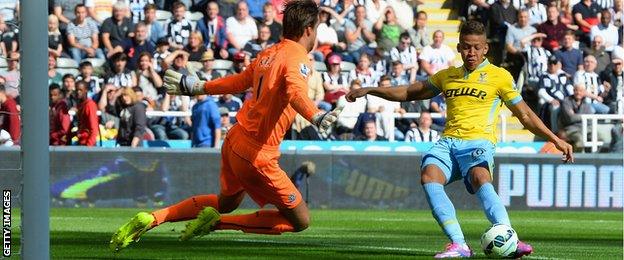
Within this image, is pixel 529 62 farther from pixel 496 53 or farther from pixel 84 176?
pixel 84 176

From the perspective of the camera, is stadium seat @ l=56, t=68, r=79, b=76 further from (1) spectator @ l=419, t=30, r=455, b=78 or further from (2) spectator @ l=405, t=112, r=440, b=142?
(1) spectator @ l=419, t=30, r=455, b=78

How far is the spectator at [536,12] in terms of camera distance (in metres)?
27.0

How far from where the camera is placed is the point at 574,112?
24625 millimetres

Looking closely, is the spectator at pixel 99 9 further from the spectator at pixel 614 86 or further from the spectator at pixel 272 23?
the spectator at pixel 614 86

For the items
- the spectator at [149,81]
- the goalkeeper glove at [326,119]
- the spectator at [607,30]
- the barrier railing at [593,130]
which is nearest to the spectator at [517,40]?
the spectator at [607,30]

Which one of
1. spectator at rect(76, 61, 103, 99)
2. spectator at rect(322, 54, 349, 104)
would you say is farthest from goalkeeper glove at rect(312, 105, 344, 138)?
spectator at rect(322, 54, 349, 104)

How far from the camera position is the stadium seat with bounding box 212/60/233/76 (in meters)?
24.9

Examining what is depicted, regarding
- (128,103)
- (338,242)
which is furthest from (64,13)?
(338,242)

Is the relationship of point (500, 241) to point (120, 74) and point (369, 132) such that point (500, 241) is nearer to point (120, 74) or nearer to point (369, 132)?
point (369, 132)

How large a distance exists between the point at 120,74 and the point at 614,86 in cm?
877

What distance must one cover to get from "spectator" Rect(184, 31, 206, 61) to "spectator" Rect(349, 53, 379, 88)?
2571mm

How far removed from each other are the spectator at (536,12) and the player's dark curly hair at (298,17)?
1709 centimetres

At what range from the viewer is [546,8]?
89.8ft

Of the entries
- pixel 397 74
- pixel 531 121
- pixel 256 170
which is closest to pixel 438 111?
pixel 397 74
